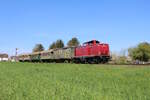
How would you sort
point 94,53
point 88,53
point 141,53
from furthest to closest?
1. point 141,53
2. point 88,53
3. point 94,53

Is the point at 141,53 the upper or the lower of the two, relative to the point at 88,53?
upper

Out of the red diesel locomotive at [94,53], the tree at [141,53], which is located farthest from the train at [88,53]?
the tree at [141,53]

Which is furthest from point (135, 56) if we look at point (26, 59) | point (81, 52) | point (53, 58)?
point (81, 52)

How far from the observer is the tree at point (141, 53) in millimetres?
100700

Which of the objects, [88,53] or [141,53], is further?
[141,53]

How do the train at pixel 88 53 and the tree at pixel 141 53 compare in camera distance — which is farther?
the tree at pixel 141 53

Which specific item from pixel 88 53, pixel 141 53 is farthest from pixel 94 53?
pixel 141 53

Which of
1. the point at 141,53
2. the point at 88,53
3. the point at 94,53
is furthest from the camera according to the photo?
the point at 141,53

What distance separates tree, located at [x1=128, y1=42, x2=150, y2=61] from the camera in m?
101

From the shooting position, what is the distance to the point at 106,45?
40.8m

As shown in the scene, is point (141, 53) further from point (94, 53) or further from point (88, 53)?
point (94, 53)

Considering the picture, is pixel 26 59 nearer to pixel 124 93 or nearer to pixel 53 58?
pixel 53 58

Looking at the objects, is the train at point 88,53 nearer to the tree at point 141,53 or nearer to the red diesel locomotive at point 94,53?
the red diesel locomotive at point 94,53

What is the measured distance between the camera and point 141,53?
101 metres
